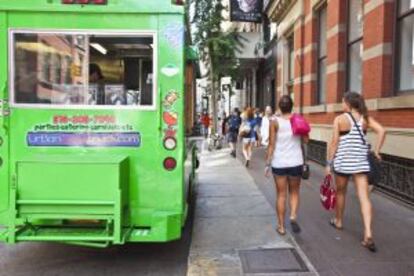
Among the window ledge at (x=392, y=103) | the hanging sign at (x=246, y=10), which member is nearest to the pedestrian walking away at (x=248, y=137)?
the window ledge at (x=392, y=103)

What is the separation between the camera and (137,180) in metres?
5.84

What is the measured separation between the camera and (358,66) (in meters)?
12.9

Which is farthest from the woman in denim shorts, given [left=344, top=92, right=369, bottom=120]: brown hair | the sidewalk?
[left=344, top=92, right=369, bottom=120]: brown hair

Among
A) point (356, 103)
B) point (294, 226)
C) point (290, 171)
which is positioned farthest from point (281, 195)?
point (356, 103)

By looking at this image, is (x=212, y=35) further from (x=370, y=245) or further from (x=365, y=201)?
(x=370, y=245)

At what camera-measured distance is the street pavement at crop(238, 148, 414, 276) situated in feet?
18.9

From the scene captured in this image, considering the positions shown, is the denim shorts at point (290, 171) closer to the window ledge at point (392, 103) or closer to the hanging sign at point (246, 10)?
the window ledge at point (392, 103)

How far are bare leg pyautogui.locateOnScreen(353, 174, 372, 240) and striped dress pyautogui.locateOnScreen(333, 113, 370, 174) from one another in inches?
3.7

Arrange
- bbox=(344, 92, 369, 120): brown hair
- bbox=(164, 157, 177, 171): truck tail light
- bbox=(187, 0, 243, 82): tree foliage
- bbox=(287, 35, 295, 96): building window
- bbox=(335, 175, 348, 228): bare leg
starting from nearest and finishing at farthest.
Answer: bbox=(164, 157, 177, 171): truck tail light < bbox=(344, 92, 369, 120): brown hair < bbox=(335, 175, 348, 228): bare leg < bbox=(287, 35, 295, 96): building window < bbox=(187, 0, 243, 82): tree foliage

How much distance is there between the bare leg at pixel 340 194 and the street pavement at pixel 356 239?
14 centimetres

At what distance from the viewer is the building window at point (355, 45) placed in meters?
12.7

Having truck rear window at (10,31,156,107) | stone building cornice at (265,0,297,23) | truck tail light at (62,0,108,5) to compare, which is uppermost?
stone building cornice at (265,0,297,23)

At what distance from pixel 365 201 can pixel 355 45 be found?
7.44 m

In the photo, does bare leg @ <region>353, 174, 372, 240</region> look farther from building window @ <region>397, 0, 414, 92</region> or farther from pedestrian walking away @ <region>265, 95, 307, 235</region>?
building window @ <region>397, 0, 414, 92</region>
